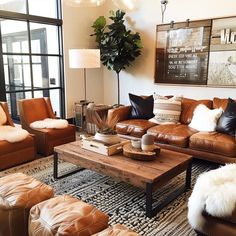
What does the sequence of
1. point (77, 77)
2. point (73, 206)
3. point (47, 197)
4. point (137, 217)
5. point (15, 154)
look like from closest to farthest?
point (73, 206) < point (47, 197) < point (137, 217) < point (15, 154) < point (77, 77)

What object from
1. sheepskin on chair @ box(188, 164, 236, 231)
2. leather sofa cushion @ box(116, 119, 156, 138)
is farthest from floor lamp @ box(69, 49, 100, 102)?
sheepskin on chair @ box(188, 164, 236, 231)

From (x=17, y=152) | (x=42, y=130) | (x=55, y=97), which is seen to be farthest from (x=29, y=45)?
(x=17, y=152)

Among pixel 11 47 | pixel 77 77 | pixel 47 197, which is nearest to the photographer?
pixel 47 197

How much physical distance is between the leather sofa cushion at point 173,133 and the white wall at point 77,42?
2.27m

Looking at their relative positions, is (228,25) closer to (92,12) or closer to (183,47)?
(183,47)

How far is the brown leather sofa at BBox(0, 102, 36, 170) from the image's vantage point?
10.7ft

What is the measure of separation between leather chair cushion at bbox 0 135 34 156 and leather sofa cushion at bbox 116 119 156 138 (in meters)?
1.33

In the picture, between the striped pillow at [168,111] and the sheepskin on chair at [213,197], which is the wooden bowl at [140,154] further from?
the striped pillow at [168,111]

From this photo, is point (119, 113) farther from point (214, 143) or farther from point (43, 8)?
point (43, 8)

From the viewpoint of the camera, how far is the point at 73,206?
165 centimetres

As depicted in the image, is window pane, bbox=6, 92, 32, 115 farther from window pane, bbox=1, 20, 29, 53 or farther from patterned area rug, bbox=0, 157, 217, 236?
patterned area rug, bbox=0, 157, 217, 236

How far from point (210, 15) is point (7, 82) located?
3.56 metres

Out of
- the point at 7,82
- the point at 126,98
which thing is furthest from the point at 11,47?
the point at 126,98

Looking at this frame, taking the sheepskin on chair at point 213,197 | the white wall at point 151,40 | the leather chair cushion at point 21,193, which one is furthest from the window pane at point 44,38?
the sheepskin on chair at point 213,197
